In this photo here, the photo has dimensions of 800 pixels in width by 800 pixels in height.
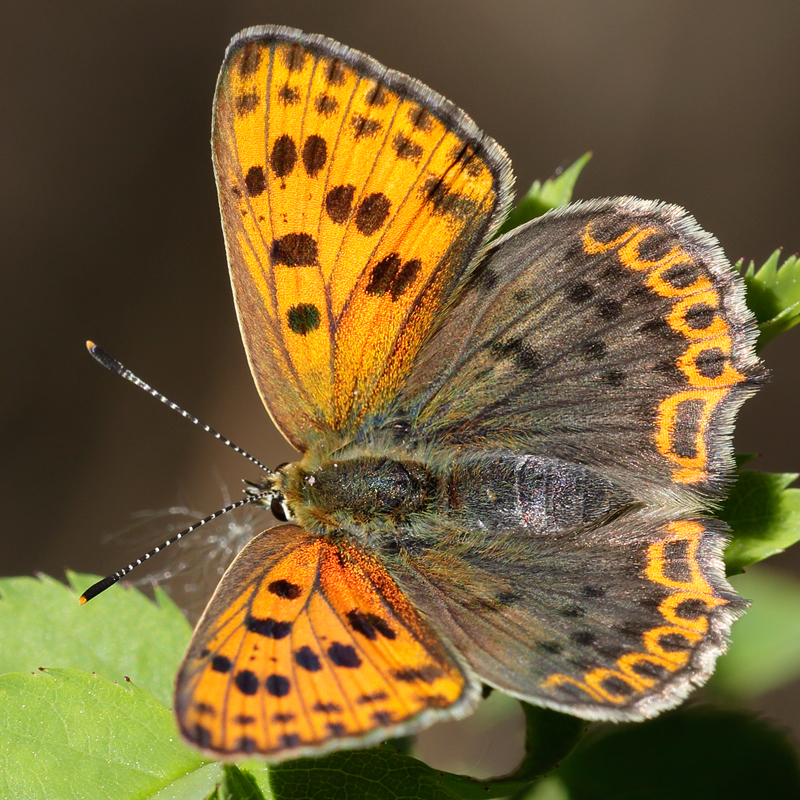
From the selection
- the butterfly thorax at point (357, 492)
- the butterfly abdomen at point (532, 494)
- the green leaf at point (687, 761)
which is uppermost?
the butterfly abdomen at point (532, 494)

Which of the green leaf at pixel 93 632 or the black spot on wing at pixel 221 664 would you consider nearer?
the black spot on wing at pixel 221 664

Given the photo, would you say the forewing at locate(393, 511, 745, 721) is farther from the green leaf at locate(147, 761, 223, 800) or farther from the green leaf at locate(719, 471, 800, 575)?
the green leaf at locate(147, 761, 223, 800)

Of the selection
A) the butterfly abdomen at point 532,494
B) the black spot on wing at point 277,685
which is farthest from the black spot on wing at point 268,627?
the butterfly abdomen at point 532,494

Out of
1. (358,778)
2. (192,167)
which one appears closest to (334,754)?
(358,778)

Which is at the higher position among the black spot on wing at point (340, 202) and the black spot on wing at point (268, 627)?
the black spot on wing at point (340, 202)

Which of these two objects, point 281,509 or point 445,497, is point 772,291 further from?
point 281,509

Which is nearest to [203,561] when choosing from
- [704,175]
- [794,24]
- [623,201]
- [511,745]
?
[623,201]

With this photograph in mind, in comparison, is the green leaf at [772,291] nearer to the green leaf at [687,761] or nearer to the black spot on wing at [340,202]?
the black spot on wing at [340,202]

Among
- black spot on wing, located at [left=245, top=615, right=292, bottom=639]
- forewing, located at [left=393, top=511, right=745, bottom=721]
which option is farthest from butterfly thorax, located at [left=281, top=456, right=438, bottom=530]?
black spot on wing, located at [left=245, top=615, right=292, bottom=639]
